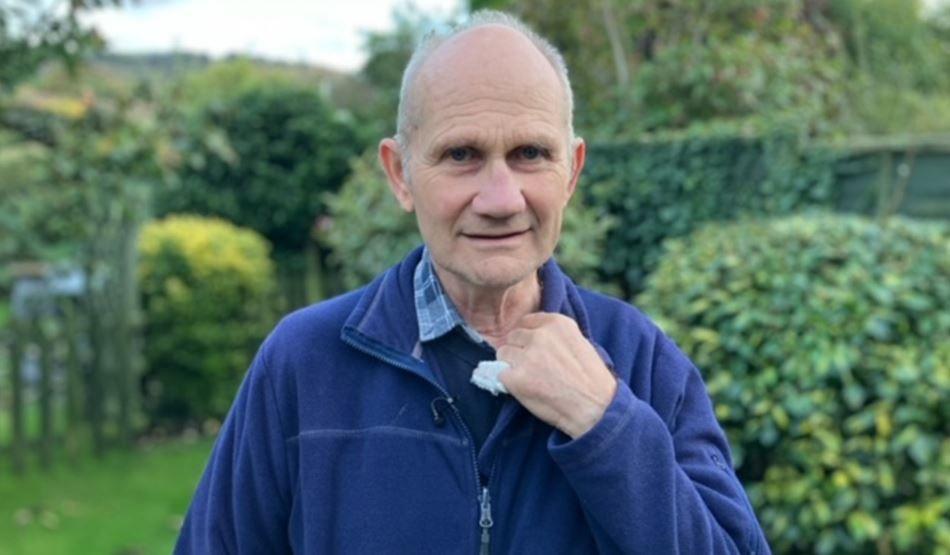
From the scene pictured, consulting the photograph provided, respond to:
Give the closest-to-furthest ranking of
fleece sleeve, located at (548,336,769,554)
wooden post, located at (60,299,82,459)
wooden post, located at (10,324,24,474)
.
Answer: fleece sleeve, located at (548,336,769,554), wooden post, located at (10,324,24,474), wooden post, located at (60,299,82,459)

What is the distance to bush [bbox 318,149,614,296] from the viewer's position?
7.18m

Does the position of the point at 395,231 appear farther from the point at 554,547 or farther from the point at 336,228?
the point at 554,547

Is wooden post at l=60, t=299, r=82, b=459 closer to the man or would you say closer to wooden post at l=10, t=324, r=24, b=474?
wooden post at l=10, t=324, r=24, b=474

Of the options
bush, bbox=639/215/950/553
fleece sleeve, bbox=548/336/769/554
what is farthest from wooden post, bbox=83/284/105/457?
fleece sleeve, bbox=548/336/769/554

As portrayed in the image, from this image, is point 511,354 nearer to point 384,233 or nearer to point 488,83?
point 488,83

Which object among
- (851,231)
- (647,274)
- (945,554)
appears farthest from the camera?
(647,274)

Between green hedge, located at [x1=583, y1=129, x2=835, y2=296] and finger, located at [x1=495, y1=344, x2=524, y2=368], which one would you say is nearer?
finger, located at [x1=495, y1=344, x2=524, y2=368]

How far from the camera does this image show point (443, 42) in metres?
1.74

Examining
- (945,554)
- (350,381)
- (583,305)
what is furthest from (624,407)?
(945,554)

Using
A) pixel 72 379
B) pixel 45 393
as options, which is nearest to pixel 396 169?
pixel 45 393

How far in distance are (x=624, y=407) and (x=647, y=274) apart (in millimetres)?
6685

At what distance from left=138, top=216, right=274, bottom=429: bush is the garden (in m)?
0.02

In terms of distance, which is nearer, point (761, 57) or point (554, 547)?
point (554, 547)

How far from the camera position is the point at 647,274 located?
8188 millimetres
